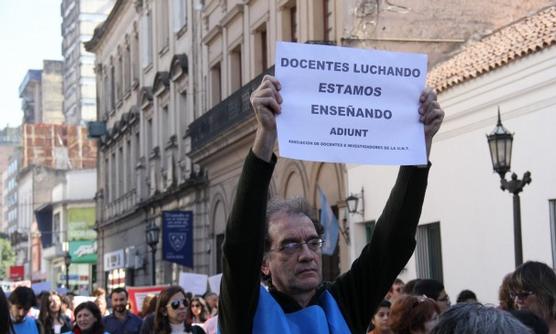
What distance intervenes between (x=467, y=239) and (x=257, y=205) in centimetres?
1386

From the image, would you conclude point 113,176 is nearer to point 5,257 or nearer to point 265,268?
point 265,268

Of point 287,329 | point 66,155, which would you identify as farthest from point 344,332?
point 66,155

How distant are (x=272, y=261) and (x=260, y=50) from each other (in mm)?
22874

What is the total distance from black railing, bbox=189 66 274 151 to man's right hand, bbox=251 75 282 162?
61.9 feet

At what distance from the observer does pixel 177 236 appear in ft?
104

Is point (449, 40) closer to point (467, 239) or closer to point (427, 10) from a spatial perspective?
point (427, 10)

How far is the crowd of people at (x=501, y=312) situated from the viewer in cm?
300

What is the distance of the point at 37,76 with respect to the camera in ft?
406

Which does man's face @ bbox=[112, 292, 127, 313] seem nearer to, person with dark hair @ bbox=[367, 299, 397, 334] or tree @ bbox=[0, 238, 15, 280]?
person with dark hair @ bbox=[367, 299, 397, 334]

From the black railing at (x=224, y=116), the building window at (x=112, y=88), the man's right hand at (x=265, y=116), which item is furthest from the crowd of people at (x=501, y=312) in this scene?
the building window at (x=112, y=88)

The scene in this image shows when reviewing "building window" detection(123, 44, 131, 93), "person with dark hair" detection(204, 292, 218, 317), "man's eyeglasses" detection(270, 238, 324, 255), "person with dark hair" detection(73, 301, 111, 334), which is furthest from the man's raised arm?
"building window" detection(123, 44, 131, 93)

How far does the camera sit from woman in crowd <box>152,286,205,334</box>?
9.76 metres

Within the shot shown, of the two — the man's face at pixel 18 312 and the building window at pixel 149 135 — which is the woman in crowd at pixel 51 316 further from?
the building window at pixel 149 135

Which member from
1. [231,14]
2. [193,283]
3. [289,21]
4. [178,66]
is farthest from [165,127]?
[193,283]
